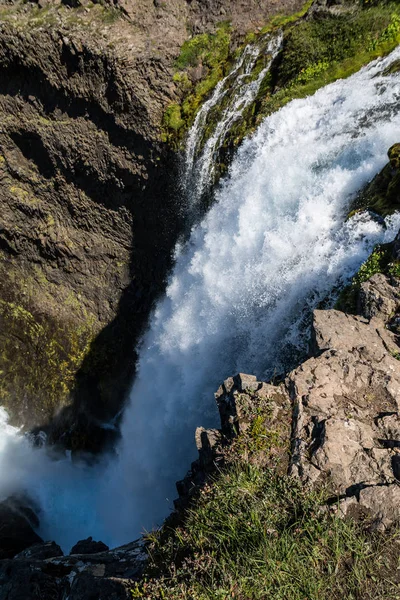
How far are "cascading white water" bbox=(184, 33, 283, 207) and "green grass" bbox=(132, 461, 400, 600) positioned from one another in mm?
9213

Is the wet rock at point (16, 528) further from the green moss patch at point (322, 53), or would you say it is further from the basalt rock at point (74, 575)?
the green moss patch at point (322, 53)

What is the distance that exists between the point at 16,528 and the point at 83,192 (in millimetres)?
10123

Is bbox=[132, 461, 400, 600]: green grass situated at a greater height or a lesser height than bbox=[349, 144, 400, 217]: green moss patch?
lesser

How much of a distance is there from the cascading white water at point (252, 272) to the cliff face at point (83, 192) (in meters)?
2.52

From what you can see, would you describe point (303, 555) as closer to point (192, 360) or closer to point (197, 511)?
point (197, 511)

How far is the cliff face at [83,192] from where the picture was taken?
1429 centimetres

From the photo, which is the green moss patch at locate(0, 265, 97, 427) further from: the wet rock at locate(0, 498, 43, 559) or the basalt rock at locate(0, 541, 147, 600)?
the basalt rock at locate(0, 541, 147, 600)

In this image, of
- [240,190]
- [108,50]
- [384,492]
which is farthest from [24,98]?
[384,492]

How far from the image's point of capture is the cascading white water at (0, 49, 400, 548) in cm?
896

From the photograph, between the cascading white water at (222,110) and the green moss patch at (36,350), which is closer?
the cascading white water at (222,110)

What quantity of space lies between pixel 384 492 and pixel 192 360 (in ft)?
21.5

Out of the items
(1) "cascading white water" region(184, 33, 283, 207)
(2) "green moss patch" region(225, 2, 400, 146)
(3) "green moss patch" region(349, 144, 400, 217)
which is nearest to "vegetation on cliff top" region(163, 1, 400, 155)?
(2) "green moss patch" region(225, 2, 400, 146)

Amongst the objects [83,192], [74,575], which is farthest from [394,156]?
[83,192]

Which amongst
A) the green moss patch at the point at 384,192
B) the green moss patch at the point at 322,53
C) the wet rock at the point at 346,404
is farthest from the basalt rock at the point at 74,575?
the green moss patch at the point at 322,53
